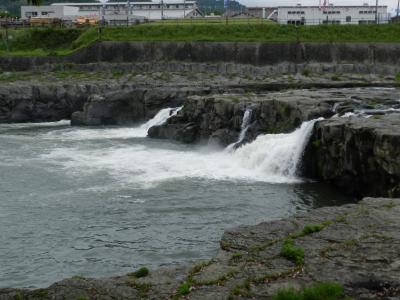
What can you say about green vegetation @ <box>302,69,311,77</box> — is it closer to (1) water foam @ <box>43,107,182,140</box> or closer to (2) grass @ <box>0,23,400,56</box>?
(2) grass @ <box>0,23,400,56</box>

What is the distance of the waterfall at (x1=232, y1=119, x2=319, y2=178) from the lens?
1188 inches

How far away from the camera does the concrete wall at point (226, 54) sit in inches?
2381

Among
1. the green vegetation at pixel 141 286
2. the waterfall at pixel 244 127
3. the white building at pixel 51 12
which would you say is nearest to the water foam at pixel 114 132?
the waterfall at pixel 244 127

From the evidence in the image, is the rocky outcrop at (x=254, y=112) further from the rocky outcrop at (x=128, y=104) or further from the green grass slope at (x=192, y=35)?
the green grass slope at (x=192, y=35)

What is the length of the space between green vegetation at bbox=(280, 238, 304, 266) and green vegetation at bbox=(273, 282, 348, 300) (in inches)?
61.5

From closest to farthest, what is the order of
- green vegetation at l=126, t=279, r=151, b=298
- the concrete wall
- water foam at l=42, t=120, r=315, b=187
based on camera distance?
green vegetation at l=126, t=279, r=151, b=298
water foam at l=42, t=120, r=315, b=187
the concrete wall

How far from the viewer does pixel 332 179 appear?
28.2 meters

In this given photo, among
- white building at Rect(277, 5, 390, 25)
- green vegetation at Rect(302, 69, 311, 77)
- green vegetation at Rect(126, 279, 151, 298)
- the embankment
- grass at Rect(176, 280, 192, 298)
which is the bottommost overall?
A: green vegetation at Rect(126, 279, 151, 298)

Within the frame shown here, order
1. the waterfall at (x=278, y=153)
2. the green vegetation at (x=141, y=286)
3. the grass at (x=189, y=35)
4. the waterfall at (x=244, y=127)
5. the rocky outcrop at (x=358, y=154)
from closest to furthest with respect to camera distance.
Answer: the green vegetation at (x=141, y=286) → the rocky outcrop at (x=358, y=154) → the waterfall at (x=278, y=153) → the waterfall at (x=244, y=127) → the grass at (x=189, y=35)

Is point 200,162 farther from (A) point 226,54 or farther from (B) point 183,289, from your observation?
(A) point 226,54

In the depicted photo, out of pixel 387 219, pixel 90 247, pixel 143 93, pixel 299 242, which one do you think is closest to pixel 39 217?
pixel 90 247

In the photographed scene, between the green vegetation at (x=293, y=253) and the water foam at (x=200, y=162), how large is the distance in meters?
14.1

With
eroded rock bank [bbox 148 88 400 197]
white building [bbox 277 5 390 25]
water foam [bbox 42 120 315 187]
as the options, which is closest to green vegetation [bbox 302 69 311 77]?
eroded rock bank [bbox 148 88 400 197]

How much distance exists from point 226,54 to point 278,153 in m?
34.7
